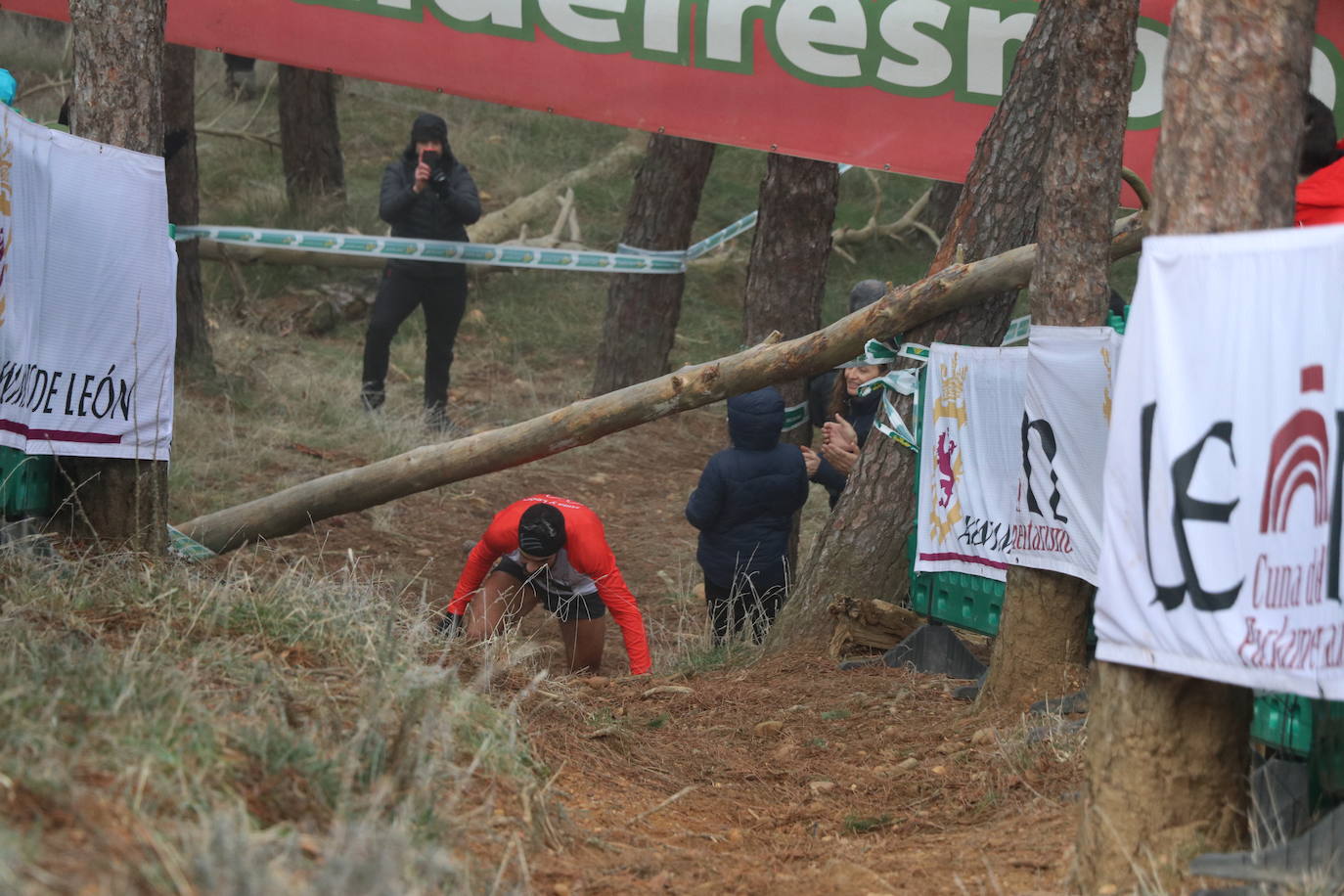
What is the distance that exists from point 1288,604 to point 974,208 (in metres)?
3.78

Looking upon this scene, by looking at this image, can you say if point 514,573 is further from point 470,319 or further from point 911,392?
point 470,319

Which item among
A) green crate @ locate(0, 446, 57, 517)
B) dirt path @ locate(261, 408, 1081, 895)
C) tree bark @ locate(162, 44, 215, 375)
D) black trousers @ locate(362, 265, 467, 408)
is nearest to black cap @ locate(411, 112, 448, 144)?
black trousers @ locate(362, 265, 467, 408)

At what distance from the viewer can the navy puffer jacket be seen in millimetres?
6961

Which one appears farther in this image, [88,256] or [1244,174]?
[88,256]

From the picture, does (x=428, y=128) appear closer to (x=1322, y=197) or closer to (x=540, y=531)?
(x=540, y=531)

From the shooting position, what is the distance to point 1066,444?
4879mm

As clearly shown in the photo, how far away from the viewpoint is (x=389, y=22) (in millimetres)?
8055

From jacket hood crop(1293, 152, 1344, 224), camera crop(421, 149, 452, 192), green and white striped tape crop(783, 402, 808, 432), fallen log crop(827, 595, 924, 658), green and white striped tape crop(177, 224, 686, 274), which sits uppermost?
camera crop(421, 149, 452, 192)

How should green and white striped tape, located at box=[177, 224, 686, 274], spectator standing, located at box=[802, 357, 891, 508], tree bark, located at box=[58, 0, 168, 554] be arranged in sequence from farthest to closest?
green and white striped tape, located at box=[177, 224, 686, 274]
spectator standing, located at box=[802, 357, 891, 508]
tree bark, located at box=[58, 0, 168, 554]

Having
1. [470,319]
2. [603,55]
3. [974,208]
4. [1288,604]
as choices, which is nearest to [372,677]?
[1288,604]

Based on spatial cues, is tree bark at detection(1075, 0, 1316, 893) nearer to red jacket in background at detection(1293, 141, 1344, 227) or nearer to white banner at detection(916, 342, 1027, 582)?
red jacket in background at detection(1293, 141, 1344, 227)

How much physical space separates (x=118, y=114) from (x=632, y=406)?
7.74 ft

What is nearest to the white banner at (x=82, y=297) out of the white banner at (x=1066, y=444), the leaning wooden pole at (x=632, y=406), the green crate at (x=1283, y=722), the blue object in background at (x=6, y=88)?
the blue object in background at (x=6, y=88)

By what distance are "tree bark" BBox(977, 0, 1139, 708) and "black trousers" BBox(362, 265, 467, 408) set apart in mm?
6030
